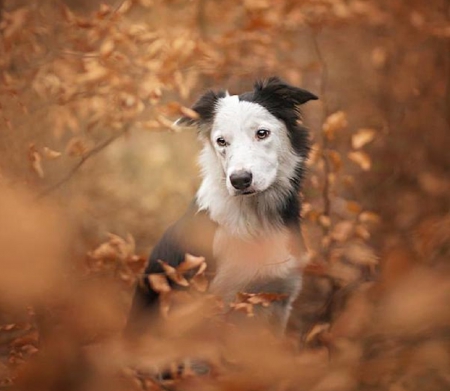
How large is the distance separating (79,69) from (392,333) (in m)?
3.81

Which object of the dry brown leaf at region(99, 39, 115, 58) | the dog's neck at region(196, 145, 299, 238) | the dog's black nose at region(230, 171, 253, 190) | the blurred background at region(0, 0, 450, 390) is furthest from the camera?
the dry brown leaf at region(99, 39, 115, 58)

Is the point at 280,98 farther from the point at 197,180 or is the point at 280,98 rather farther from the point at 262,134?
the point at 197,180

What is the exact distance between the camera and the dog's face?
2.93 meters

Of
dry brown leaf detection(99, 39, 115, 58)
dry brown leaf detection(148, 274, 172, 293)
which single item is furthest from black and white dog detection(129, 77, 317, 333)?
dry brown leaf detection(148, 274, 172, 293)

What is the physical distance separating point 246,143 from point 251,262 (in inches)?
21.2

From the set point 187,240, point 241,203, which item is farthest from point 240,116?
point 187,240

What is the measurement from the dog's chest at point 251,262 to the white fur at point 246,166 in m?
0.05

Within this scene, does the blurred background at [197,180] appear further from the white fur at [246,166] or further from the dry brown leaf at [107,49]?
the white fur at [246,166]

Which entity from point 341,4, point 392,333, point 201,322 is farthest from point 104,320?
point 341,4

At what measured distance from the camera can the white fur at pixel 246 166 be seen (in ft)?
9.85

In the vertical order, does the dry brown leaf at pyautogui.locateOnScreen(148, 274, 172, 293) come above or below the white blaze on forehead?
below

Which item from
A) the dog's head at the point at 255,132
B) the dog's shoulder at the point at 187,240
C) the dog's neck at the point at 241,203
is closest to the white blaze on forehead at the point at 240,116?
the dog's head at the point at 255,132

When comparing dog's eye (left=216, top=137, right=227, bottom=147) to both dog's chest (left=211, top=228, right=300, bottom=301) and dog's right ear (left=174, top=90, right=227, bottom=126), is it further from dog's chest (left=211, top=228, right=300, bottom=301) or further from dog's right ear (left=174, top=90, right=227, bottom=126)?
dog's chest (left=211, top=228, right=300, bottom=301)

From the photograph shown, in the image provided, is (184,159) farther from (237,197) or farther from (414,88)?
(237,197)
